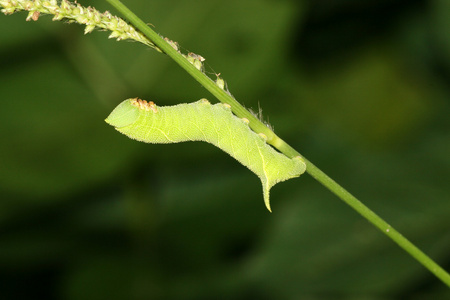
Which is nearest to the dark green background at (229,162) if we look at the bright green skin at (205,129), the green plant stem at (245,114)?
the bright green skin at (205,129)

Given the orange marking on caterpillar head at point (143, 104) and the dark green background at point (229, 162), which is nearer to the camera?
the orange marking on caterpillar head at point (143, 104)

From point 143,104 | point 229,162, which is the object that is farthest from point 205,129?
point 229,162

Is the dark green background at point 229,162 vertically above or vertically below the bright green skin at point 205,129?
above

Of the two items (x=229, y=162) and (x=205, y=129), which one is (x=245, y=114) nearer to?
(x=205, y=129)

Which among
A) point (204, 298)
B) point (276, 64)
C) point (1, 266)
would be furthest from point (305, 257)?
point (1, 266)

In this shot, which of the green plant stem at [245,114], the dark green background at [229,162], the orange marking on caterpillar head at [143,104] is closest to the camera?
the green plant stem at [245,114]

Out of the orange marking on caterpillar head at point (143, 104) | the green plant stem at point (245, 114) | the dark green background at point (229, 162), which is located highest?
the dark green background at point (229, 162)

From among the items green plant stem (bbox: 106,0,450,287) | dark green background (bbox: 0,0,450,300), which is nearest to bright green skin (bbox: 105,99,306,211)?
green plant stem (bbox: 106,0,450,287)

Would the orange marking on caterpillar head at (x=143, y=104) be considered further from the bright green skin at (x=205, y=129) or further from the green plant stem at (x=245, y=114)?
the green plant stem at (x=245, y=114)

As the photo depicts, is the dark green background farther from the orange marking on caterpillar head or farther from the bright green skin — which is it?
the orange marking on caterpillar head
